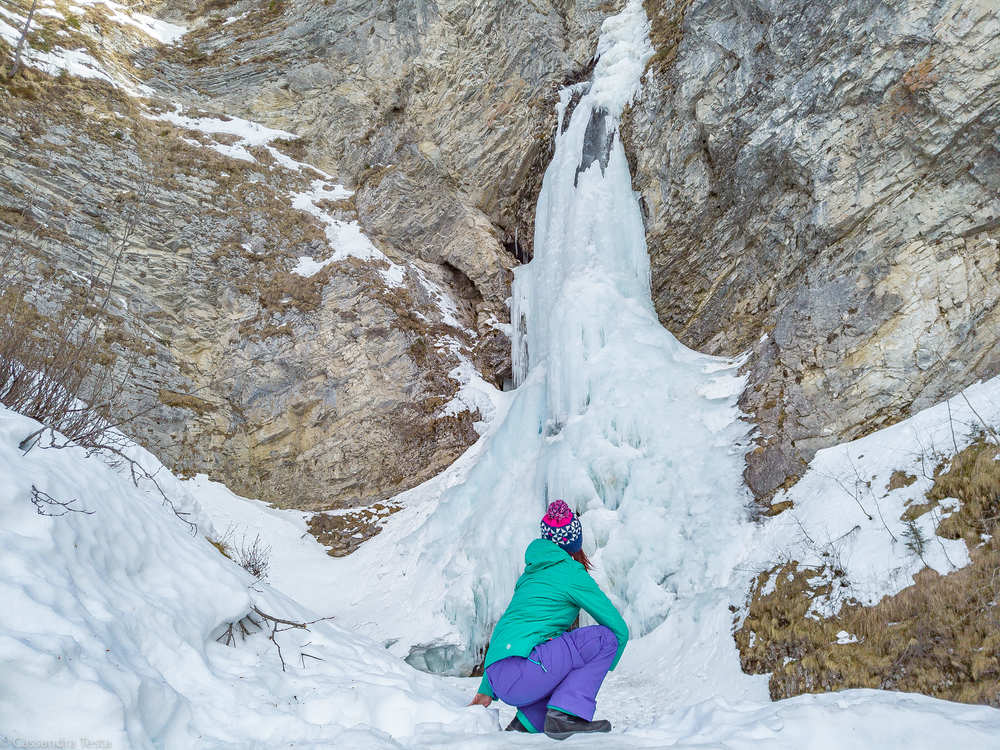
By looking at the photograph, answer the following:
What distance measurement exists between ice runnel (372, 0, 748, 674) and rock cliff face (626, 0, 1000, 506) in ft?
2.30

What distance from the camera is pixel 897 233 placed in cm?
716

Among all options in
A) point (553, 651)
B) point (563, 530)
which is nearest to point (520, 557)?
point (563, 530)

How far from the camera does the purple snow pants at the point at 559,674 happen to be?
2658 mm

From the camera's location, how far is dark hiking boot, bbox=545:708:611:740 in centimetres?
254

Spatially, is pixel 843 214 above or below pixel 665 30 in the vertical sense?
below

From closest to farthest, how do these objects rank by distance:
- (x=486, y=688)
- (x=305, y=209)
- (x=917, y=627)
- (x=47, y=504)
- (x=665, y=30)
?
(x=47, y=504) → (x=486, y=688) → (x=917, y=627) → (x=665, y=30) → (x=305, y=209)

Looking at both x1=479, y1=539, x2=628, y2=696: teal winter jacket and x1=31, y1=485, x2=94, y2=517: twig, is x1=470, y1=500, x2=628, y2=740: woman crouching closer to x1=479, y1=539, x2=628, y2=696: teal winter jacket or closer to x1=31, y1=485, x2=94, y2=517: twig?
x1=479, y1=539, x2=628, y2=696: teal winter jacket

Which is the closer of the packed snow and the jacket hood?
the packed snow

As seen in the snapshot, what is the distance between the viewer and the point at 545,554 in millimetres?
3018

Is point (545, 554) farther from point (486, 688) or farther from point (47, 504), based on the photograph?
point (47, 504)

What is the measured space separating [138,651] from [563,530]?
1.97 m

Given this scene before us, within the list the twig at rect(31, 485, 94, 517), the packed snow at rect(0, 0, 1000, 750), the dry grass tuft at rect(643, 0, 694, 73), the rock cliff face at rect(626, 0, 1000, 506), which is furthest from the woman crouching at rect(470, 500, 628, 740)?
the dry grass tuft at rect(643, 0, 694, 73)

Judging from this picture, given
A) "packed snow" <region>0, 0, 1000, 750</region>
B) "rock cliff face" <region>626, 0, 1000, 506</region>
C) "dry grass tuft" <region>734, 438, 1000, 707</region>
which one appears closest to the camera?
"packed snow" <region>0, 0, 1000, 750</region>

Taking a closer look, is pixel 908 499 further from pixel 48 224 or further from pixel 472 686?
pixel 48 224
